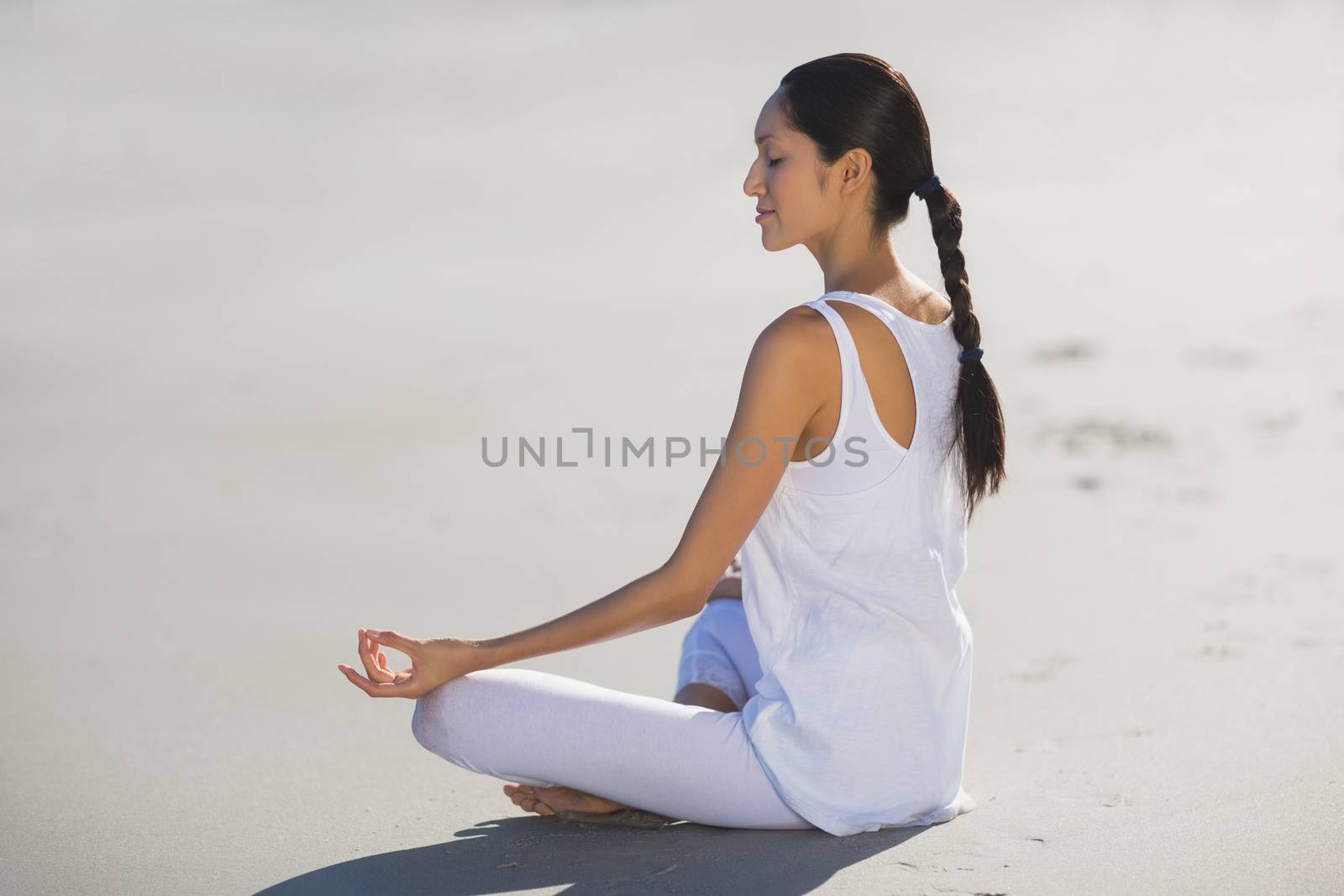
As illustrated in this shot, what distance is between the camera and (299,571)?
432 centimetres

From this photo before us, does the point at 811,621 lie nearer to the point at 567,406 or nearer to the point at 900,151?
the point at 900,151

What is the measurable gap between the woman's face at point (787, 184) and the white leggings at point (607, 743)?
→ 30.7 inches

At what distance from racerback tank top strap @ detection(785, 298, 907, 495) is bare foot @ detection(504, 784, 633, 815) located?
0.60 meters

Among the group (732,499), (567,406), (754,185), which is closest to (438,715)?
(732,499)

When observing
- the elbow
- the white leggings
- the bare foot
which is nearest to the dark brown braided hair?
the elbow

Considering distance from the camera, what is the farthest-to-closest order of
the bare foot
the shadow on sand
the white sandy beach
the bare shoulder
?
1. the white sandy beach
2. the bare foot
3. the bare shoulder
4. the shadow on sand

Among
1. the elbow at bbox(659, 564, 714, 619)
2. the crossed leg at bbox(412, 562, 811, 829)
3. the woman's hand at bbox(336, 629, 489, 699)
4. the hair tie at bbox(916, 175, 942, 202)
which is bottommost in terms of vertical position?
the crossed leg at bbox(412, 562, 811, 829)

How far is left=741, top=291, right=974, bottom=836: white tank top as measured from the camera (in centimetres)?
216

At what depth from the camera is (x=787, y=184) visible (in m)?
2.36

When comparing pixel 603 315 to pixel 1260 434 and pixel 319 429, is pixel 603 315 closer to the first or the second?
pixel 319 429

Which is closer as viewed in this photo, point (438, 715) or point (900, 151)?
point (438, 715)

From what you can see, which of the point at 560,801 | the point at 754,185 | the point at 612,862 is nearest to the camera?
the point at 612,862

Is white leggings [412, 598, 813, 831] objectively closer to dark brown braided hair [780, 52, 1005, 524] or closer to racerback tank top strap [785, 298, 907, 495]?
racerback tank top strap [785, 298, 907, 495]

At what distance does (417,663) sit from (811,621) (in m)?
0.60
